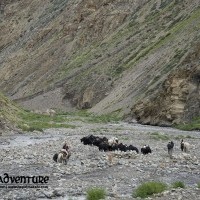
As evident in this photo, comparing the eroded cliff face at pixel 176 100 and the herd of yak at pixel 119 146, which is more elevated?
the eroded cliff face at pixel 176 100

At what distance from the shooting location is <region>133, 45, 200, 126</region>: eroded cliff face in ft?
187

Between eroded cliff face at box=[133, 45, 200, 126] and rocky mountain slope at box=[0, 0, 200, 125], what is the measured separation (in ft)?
0.37

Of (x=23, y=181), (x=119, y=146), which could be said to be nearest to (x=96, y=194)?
(x=23, y=181)

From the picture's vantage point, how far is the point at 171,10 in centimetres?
9012

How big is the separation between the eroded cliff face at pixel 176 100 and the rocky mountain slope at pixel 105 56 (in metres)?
0.11

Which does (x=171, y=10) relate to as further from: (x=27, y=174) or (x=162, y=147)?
(x=27, y=174)

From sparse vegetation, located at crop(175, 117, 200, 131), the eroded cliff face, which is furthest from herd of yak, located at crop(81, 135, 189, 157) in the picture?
the eroded cliff face

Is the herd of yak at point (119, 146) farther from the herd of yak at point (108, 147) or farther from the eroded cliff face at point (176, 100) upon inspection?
the eroded cliff face at point (176, 100)

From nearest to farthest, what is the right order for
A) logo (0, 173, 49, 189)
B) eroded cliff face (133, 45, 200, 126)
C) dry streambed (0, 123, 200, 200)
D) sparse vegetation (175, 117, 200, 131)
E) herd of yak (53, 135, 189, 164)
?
dry streambed (0, 123, 200, 200)
logo (0, 173, 49, 189)
herd of yak (53, 135, 189, 164)
sparse vegetation (175, 117, 200, 131)
eroded cliff face (133, 45, 200, 126)

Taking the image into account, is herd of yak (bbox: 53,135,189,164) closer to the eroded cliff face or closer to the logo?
the logo

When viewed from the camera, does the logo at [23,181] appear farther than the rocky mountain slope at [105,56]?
No

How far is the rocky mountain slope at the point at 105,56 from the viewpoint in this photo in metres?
62.8

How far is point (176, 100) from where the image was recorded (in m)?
58.8

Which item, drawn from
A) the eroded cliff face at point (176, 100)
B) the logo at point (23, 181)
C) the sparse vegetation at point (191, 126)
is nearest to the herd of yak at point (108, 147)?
the logo at point (23, 181)
